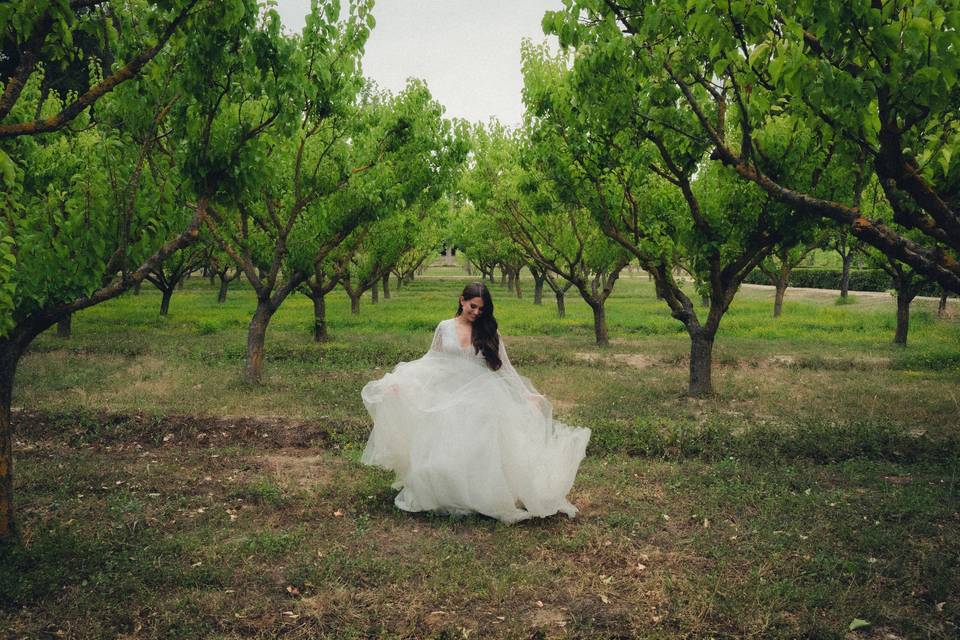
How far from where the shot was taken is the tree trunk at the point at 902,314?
24.2 metres

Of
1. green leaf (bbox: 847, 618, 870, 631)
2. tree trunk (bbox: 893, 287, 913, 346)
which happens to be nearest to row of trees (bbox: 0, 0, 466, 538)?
green leaf (bbox: 847, 618, 870, 631)

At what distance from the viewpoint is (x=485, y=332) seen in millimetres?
7465

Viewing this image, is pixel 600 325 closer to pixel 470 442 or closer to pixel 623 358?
pixel 623 358

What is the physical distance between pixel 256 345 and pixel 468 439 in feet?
34.8

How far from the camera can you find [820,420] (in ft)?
41.2

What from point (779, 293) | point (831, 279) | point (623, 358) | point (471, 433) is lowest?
point (623, 358)

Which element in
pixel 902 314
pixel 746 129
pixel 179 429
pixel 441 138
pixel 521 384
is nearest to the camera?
pixel 521 384

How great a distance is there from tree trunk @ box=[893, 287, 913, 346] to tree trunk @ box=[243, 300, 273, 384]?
71.2 ft

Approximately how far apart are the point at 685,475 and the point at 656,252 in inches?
274

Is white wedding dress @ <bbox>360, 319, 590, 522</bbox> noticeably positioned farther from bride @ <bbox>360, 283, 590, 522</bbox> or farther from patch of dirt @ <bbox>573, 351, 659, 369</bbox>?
patch of dirt @ <bbox>573, 351, 659, 369</bbox>

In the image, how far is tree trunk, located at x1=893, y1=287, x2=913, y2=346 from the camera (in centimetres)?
2425

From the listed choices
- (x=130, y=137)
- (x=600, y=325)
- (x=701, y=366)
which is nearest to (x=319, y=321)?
(x=600, y=325)

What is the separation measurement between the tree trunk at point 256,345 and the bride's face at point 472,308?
9856 millimetres

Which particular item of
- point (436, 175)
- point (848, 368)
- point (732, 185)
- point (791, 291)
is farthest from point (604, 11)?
point (791, 291)
